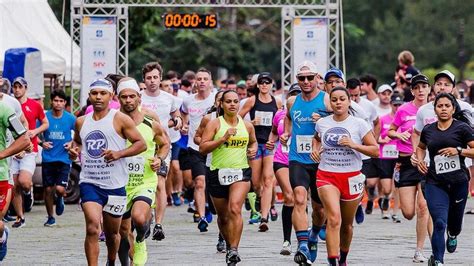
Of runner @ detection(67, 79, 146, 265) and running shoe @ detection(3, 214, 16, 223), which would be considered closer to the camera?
runner @ detection(67, 79, 146, 265)

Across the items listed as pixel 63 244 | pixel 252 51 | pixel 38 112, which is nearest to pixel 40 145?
pixel 38 112

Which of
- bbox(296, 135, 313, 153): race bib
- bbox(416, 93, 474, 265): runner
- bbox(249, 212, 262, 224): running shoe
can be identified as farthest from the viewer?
bbox(249, 212, 262, 224): running shoe

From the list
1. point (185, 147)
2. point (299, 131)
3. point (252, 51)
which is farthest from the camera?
point (252, 51)

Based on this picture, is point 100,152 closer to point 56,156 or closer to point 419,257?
point 419,257

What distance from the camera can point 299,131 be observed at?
1524cm

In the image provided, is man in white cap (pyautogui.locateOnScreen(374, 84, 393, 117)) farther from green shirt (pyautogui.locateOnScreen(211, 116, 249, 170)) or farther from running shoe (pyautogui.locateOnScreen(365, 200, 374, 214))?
green shirt (pyautogui.locateOnScreen(211, 116, 249, 170))

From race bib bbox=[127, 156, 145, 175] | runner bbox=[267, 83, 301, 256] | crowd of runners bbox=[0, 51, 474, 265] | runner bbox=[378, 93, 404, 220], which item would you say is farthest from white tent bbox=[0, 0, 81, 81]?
race bib bbox=[127, 156, 145, 175]

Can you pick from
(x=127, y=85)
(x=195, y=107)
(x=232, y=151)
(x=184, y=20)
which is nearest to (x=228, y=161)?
(x=232, y=151)

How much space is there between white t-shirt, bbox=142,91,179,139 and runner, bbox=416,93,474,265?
5.36 meters

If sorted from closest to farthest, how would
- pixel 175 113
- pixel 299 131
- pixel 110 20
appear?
1. pixel 299 131
2. pixel 175 113
3. pixel 110 20

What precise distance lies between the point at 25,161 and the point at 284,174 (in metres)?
4.63

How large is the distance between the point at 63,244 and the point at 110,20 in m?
9.87

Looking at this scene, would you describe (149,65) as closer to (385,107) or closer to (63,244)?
(63,244)

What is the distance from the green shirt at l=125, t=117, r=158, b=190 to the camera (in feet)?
45.6
